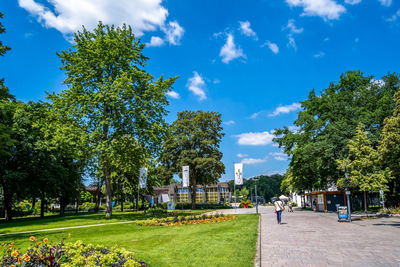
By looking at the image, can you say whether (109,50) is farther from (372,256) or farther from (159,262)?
(372,256)

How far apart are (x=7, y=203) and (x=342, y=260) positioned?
37792 millimetres

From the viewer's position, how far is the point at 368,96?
31.0 m

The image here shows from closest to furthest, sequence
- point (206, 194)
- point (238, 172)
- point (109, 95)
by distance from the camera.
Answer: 1. point (109, 95)
2. point (238, 172)
3. point (206, 194)

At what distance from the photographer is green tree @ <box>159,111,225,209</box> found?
46.3m

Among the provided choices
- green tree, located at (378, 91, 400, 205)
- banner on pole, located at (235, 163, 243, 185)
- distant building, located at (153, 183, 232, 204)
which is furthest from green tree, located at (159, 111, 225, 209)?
green tree, located at (378, 91, 400, 205)

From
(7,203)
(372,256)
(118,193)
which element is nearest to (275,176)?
(118,193)

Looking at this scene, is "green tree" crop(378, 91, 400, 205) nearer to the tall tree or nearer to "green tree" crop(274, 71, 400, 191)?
"green tree" crop(274, 71, 400, 191)

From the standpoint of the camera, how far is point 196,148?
1911 inches

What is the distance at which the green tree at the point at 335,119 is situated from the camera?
28.5 meters

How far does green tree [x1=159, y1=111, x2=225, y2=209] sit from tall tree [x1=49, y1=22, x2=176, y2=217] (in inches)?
870

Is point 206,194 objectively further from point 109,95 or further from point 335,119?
point 109,95

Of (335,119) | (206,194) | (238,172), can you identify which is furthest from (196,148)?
(206,194)

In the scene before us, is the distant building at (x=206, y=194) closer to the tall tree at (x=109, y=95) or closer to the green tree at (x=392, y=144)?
the tall tree at (x=109, y=95)

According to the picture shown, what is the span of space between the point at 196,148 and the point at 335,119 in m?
23.8
